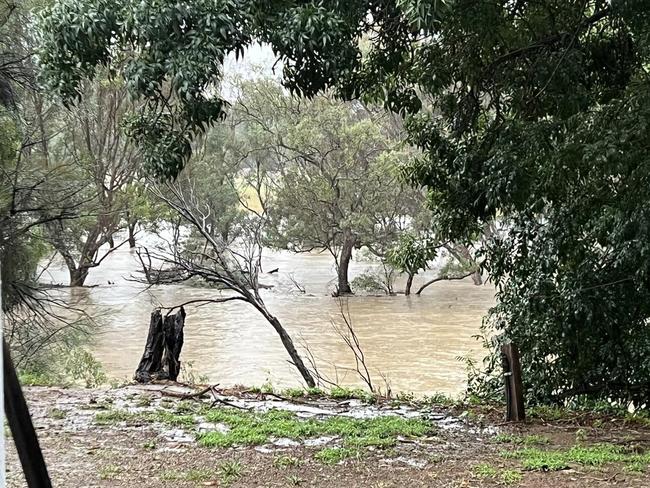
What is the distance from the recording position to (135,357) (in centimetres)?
990

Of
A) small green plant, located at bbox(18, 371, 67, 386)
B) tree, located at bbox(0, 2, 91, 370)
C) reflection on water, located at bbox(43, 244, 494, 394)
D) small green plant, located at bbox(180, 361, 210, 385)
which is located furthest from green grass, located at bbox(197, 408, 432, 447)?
reflection on water, located at bbox(43, 244, 494, 394)

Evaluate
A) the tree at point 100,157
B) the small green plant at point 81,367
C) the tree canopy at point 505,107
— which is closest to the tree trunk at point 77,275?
the tree at point 100,157

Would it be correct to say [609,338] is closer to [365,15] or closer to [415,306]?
[365,15]

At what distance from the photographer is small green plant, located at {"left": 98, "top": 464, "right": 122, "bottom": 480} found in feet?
10.8

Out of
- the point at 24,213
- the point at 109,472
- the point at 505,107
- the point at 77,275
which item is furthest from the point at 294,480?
the point at 77,275

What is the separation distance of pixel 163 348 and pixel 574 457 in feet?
12.8

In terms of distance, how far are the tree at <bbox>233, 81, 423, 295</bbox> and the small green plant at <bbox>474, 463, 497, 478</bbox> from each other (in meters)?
10.9

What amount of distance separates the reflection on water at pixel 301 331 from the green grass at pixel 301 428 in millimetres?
3481

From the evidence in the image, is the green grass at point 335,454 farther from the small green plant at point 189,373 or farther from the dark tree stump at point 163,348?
the small green plant at point 189,373

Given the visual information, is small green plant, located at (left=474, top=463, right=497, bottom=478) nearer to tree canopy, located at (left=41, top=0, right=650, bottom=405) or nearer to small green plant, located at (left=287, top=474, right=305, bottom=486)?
small green plant, located at (left=287, top=474, right=305, bottom=486)

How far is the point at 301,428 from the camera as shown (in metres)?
4.23

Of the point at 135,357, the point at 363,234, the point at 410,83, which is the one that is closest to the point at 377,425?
the point at 410,83

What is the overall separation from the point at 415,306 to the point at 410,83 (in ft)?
30.2

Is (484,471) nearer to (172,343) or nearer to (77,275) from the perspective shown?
(172,343)
